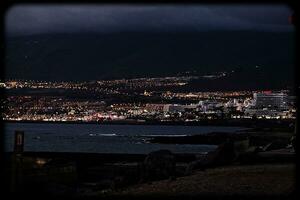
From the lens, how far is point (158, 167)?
19.6 meters

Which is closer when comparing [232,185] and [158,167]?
[232,185]

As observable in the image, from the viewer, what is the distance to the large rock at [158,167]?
62.1 feet

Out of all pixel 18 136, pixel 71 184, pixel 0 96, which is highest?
pixel 0 96

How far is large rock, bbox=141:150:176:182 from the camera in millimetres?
18938

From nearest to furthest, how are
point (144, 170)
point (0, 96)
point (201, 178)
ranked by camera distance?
point (0, 96)
point (201, 178)
point (144, 170)

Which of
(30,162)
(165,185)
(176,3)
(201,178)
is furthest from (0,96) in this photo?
(30,162)

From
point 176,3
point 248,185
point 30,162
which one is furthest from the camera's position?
point 30,162

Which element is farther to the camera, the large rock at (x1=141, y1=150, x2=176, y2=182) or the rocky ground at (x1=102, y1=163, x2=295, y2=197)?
the large rock at (x1=141, y1=150, x2=176, y2=182)

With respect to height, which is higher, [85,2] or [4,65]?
[85,2]

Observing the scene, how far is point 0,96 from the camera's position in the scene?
493cm

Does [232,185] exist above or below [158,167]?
above

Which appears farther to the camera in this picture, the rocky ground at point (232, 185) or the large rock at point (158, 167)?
the large rock at point (158, 167)

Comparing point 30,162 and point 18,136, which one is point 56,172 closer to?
point 30,162

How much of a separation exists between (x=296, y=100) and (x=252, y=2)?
34.1 inches
